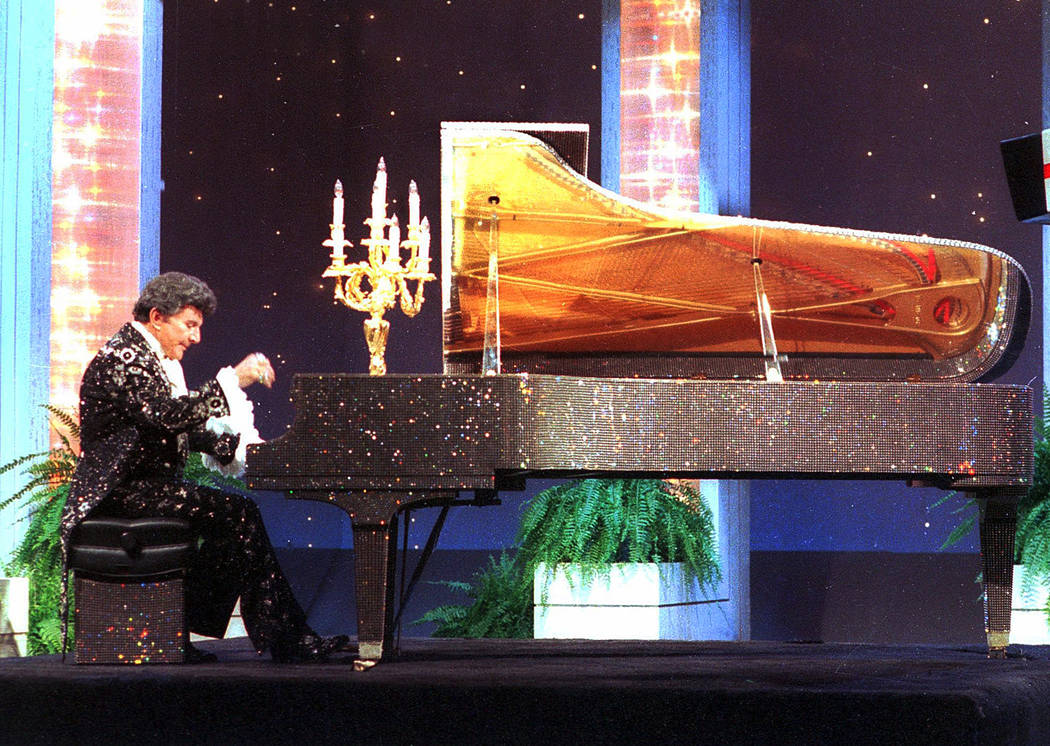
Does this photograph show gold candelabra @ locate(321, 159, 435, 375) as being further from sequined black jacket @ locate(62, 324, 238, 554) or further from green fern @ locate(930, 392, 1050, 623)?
green fern @ locate(930, 392, 1050, 623)

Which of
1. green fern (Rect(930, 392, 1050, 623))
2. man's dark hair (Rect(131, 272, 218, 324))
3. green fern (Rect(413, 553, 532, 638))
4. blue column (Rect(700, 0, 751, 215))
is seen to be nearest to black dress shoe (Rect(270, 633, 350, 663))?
man's dark hair (Rect(131, 272, 218, 324))

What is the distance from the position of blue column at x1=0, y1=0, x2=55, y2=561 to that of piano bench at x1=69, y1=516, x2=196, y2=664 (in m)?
2.29

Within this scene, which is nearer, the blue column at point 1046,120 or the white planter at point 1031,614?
the white planter at point 1031,614

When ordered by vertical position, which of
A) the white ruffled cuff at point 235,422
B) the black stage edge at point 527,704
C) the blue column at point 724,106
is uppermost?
the blue column at point 724,106

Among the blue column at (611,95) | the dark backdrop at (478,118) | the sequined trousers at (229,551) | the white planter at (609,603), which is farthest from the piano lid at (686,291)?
the dark backdrop at (478,118)

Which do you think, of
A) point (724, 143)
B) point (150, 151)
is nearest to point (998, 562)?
point (724, 143)

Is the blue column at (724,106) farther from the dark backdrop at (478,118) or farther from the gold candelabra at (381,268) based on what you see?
the dark backdrop at (478,118)

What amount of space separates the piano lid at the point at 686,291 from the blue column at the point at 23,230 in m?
2.30

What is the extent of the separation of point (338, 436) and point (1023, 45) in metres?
5.53

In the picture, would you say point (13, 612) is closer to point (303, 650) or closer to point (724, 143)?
point (303, 650)

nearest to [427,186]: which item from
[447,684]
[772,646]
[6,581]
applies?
[6,581]

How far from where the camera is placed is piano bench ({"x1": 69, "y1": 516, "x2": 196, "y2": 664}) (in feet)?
11.6

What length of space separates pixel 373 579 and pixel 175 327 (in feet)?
3.08

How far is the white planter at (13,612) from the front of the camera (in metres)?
4.92
